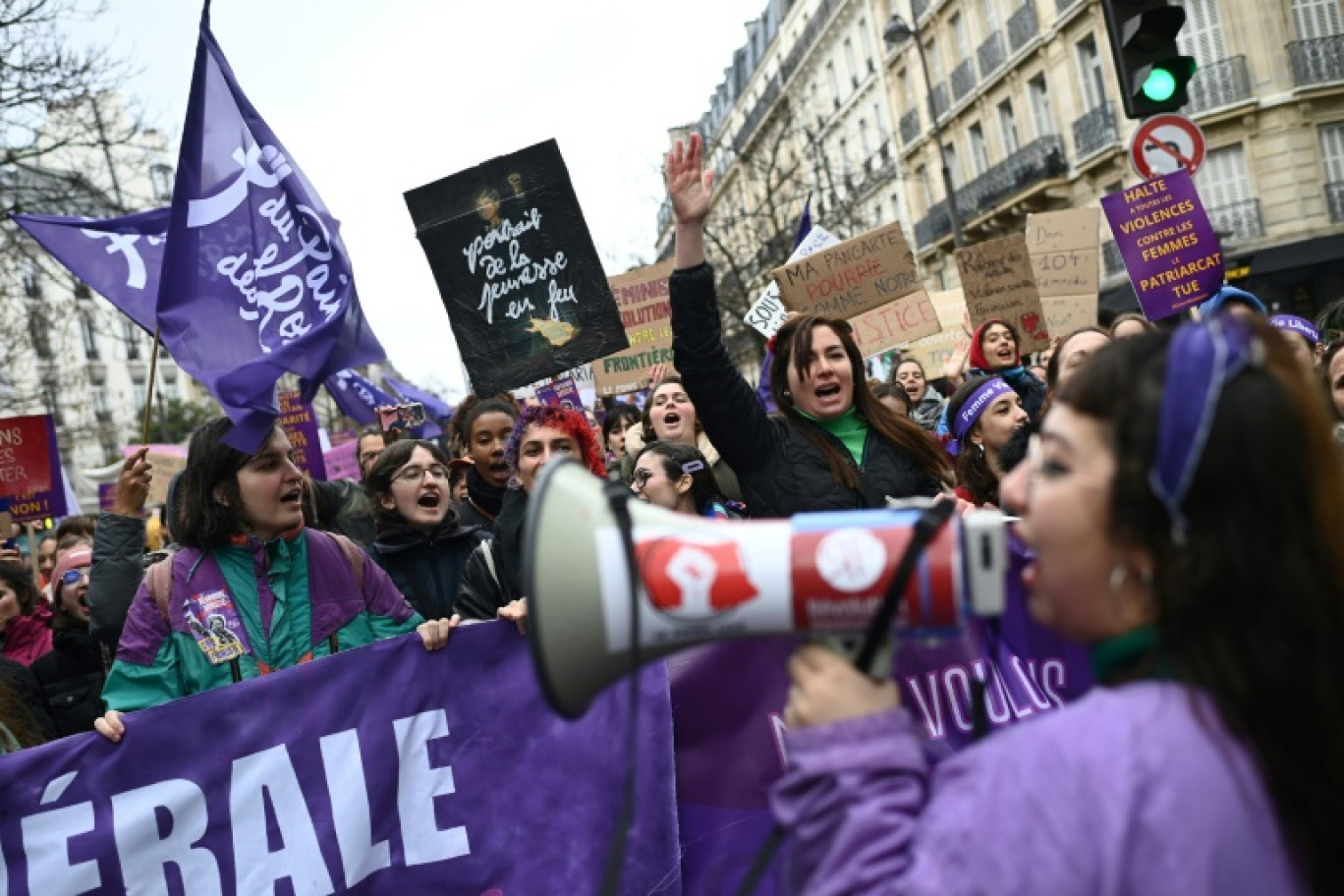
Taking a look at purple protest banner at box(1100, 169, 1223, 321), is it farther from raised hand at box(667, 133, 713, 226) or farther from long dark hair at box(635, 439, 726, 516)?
raised hand at box(667, 133, 713, 226)

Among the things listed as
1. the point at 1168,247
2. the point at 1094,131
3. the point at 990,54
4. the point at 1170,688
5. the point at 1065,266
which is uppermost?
the point at 990,54

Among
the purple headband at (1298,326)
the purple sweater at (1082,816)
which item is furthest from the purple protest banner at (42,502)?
the purple sweater at (1082,816)

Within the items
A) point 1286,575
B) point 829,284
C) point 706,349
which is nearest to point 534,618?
point 1286,575

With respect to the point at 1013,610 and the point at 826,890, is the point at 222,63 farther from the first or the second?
the point at 826,890

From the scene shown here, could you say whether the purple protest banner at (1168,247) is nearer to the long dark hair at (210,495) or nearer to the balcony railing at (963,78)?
the long dark hair at (210,495)

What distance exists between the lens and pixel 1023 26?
30422 mm

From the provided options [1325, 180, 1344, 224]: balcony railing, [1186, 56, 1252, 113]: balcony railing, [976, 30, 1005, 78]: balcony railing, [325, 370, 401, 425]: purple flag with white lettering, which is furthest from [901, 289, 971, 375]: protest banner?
[976, 30, 1005, 78]: balcony railing

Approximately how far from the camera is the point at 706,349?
10.9 ft

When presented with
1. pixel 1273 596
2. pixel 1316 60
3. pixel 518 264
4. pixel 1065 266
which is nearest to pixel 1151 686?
pixel 1273 596

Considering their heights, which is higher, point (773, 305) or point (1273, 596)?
point (773, 305)

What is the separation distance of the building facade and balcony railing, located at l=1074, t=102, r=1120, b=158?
0.16 feet

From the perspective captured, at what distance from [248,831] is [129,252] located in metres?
2.68

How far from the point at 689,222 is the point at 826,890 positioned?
216cm

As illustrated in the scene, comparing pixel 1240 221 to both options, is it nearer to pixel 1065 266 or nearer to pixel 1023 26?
pixel 1023 26
